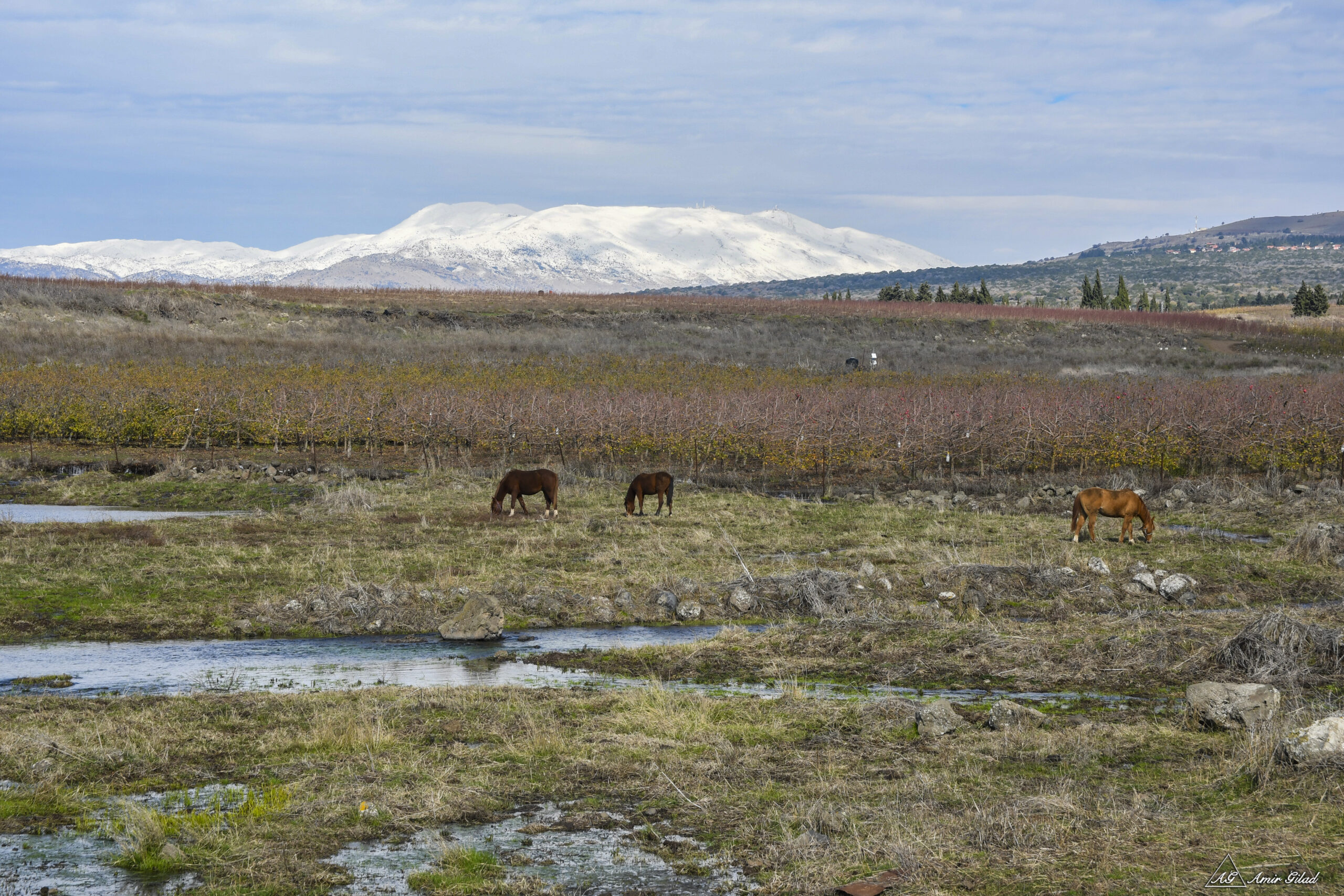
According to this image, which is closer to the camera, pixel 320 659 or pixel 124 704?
pixel 124 704

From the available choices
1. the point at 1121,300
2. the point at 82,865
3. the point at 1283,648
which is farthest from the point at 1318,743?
the point at 1121,300

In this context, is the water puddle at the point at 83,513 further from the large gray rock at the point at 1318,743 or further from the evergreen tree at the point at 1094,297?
the evergreen tree at the point at 1094,297

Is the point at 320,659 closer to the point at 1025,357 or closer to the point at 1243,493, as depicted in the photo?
the point at 1243,493

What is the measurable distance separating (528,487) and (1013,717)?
1708 cm

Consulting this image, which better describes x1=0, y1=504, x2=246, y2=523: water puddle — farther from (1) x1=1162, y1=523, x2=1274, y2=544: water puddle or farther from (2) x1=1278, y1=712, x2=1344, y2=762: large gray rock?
(1) x1=1162, y1=523, x2=1274, y2=544: water puddle

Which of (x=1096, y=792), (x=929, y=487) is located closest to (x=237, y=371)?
(x=929, y=487)

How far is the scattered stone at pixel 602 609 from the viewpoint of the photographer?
17.9 m

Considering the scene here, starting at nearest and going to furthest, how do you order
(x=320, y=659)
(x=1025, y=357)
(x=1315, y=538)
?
(x=320, y=659) → (x=1315, y=538) → (x=1025, y=357)

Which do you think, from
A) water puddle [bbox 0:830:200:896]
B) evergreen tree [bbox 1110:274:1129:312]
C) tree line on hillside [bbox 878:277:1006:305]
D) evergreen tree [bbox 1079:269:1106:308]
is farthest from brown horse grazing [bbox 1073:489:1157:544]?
evergreen tree [bbox 1079:269:1106:308]

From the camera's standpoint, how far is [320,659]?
15.4 metres

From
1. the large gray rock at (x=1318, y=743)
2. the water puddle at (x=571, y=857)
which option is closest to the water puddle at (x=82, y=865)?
the water puddle at (x=571, y=857)

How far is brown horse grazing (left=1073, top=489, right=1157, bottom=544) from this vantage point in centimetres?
2345

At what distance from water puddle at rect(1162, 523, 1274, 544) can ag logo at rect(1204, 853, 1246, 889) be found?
61.3 ft

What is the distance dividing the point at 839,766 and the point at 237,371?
49.4 metres
